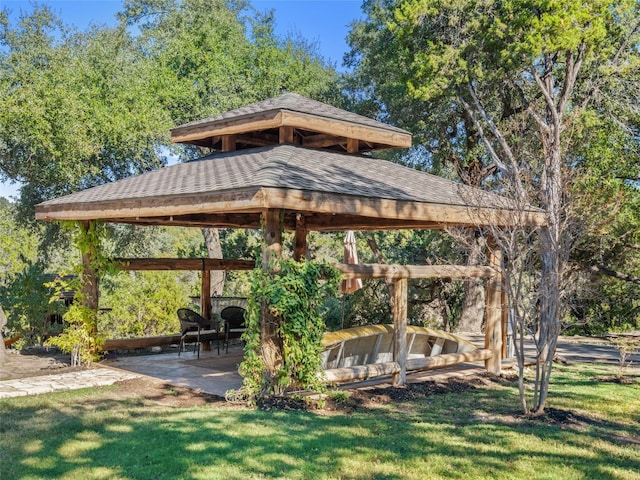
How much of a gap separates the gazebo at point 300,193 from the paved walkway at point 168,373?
1.10m

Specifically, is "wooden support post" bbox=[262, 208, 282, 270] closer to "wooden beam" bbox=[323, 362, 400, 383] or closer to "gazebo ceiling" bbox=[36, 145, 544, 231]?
"gazebo ceiling" bbox=[36, 145, 544, 231]

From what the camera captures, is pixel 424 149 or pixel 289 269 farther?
pixel 424 149

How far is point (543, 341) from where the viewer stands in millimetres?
6754

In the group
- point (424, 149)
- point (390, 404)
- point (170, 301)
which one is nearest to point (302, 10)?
point (424, 149)

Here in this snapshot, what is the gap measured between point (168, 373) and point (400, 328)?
3.42 metres

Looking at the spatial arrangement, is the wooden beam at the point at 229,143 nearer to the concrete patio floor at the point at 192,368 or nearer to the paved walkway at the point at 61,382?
the concrete patio floor at the point at 192,368

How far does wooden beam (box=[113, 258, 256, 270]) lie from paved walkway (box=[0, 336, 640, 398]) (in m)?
1.53

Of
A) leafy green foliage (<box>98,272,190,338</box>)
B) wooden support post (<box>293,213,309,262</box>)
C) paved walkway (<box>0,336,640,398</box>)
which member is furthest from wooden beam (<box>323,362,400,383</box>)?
leafy green foliage (<box>98,272,190,338</box>)

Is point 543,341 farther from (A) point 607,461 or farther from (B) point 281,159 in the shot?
(B) point 281,159

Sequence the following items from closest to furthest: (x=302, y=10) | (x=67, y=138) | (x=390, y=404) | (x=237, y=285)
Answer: (x=390, y=404), (x=67, y=138), (x=237, y=285), (x=302, y=10)

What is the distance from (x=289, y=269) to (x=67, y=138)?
1039 cm

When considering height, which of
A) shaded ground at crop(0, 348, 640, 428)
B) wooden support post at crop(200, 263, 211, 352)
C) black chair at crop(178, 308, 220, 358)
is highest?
wooden support post at crop(200, 263, 211, 352)

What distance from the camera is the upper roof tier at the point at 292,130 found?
9391 millimetres

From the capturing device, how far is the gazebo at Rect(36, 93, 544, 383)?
6.70 m
